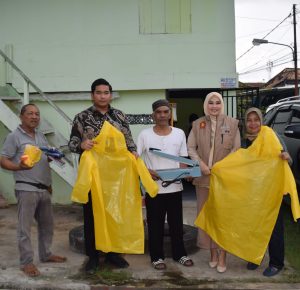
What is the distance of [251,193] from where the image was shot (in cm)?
457

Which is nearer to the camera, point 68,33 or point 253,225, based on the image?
point 253,225

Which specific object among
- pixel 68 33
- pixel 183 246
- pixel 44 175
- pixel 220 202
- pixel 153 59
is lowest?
pixel 183 246

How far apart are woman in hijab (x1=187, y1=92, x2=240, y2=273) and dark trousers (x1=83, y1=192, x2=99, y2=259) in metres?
1.14

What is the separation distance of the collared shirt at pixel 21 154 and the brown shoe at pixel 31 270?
31.5 inches

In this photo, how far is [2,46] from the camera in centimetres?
822

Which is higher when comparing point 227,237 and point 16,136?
point 16,136

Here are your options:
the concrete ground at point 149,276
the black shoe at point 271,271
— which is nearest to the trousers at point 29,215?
the concrete ground at point 149,276

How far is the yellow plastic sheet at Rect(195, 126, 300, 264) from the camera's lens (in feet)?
14.9

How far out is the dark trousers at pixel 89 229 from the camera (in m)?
4.64

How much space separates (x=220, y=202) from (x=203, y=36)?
415cm

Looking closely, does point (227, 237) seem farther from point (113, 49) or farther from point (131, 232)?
point (113, 49)

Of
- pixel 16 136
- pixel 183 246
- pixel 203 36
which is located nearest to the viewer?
pixel 16 136

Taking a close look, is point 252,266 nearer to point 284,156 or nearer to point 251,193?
point 251,193

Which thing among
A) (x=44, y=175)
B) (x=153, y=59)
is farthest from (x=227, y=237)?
(x=153, y=59)
